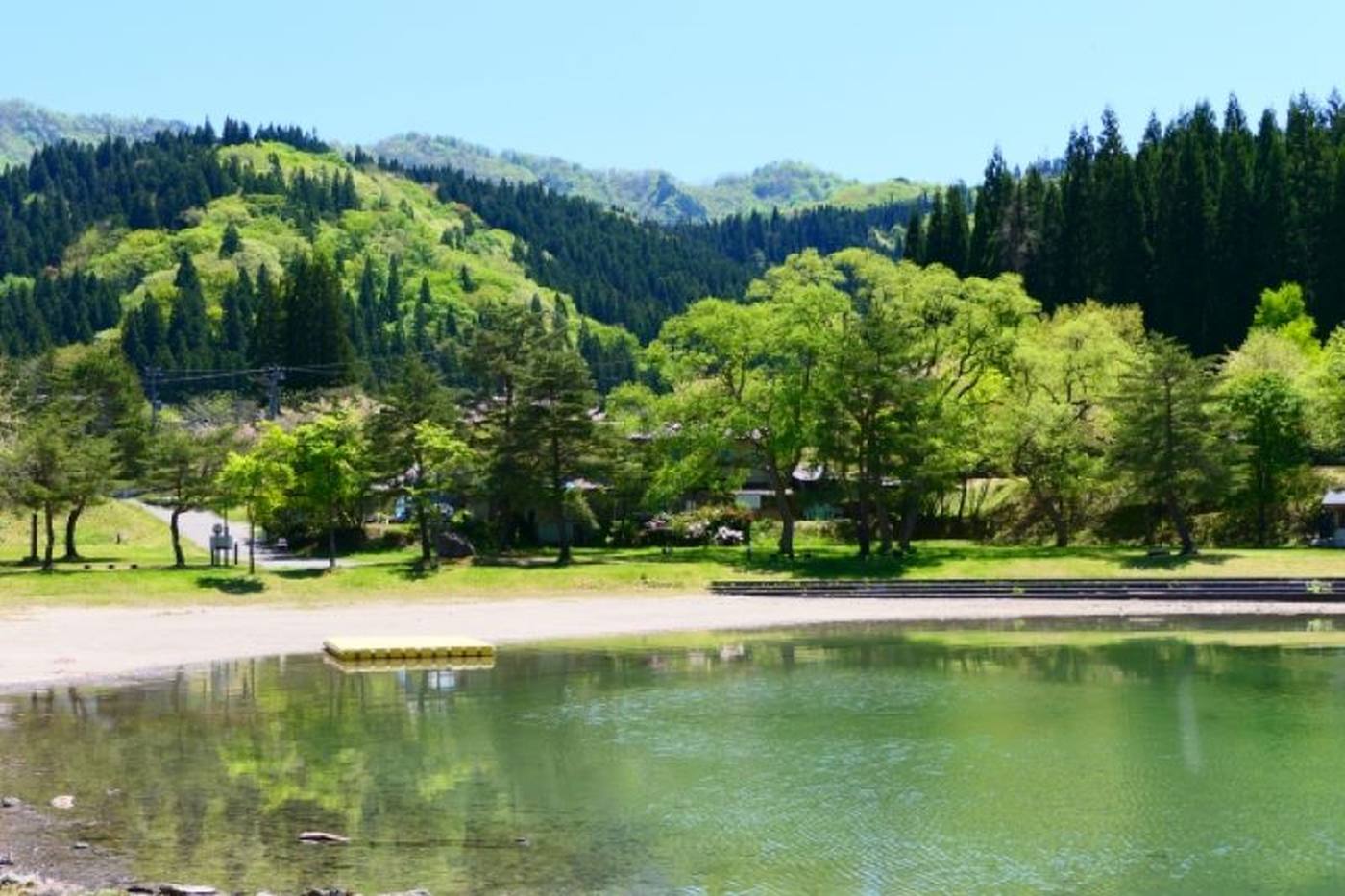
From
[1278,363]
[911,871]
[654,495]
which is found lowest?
[911,871]

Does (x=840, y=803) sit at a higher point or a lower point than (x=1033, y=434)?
lower

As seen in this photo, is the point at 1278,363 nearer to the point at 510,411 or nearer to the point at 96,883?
the point at 510,411

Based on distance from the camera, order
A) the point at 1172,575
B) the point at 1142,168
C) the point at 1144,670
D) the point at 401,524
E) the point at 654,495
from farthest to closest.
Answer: the point at 1142,168, the point at 401,524, the point at 654,495, the point at 1172,575, the point at 1144,670

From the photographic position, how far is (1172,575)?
Answer: 59.4 metres

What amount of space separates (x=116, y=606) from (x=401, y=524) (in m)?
23.4

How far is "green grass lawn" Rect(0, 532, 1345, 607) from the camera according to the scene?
184ft

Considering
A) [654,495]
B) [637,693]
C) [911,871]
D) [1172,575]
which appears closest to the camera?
[911,871]

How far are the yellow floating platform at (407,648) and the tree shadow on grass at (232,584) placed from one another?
13.5 metres

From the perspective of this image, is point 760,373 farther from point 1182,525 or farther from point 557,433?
point 1182,525

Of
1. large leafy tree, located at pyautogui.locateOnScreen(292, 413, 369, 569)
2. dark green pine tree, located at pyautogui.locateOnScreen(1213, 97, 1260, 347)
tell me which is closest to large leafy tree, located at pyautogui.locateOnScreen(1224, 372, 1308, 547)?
dark green pine tree, located at pyautogui.locateOnScreen(1213, 97, 1260, 347)

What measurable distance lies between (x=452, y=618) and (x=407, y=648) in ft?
32.5

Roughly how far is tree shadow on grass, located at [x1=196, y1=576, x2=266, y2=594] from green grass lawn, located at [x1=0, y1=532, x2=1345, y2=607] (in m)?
0.04

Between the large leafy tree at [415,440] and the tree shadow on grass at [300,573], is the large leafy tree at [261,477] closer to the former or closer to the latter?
the tree shadow on grass at [300,573]

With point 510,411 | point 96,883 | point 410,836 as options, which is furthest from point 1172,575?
point 96,883
